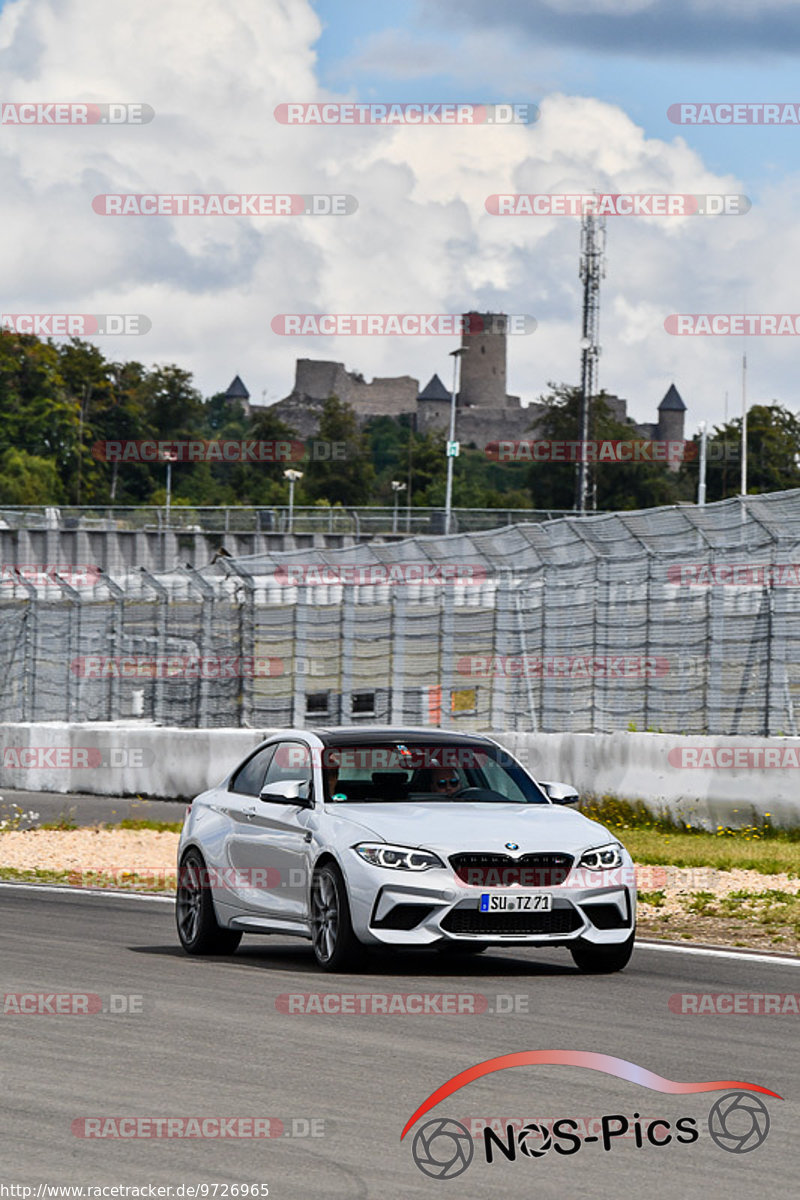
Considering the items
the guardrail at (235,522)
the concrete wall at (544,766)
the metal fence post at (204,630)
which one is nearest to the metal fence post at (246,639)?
the metal fence post at (204,630)

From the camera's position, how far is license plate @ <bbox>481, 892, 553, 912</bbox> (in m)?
11.0

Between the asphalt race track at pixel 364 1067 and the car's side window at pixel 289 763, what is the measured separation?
1.07 meters

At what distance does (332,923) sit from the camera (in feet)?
37.3

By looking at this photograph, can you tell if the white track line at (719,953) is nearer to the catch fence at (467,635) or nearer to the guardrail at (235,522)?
the catch fence at (467,635)

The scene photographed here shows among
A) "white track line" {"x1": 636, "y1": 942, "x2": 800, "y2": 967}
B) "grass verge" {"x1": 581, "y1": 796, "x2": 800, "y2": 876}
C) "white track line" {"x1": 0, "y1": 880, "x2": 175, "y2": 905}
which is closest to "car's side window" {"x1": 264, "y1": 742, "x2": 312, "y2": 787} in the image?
"white track line" {"x1": 636, "y1": 942, "x2": 800, "y2": 967}

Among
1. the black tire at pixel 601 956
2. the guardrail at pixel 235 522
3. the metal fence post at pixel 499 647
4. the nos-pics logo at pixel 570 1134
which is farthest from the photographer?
the guardrail at pixel 235 522

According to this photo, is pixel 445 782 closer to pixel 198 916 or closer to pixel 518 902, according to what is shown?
pixel 518 902

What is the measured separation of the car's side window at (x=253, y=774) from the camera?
500 inches

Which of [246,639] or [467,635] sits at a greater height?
[467,635]

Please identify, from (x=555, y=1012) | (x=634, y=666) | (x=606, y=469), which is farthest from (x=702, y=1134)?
(x=606, y=469)

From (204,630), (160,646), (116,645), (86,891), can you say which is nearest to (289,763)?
(86,891)

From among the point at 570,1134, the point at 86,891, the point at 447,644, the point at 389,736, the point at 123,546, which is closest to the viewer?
the point at 570,1134

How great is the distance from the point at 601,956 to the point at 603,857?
638 millimetres

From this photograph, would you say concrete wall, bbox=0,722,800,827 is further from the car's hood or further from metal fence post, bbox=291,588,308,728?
the car's hood
